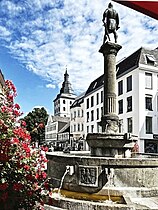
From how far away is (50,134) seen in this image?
92.1 meters

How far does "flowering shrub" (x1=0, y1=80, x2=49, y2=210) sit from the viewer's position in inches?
175

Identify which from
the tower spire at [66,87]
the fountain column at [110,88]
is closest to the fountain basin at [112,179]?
the fountain column at [110,88]

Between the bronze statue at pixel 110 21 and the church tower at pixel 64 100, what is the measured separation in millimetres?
92978

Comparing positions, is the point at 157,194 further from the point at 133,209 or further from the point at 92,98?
the point at 92,98

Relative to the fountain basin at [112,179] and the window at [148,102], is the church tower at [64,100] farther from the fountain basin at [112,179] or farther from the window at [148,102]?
the fountain basin at [112,179]

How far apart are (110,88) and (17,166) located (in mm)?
6708

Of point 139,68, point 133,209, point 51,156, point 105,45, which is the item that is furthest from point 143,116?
point 133,209

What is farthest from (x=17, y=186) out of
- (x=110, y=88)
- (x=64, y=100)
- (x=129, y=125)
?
(x=64, y=100)

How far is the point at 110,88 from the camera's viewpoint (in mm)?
10688

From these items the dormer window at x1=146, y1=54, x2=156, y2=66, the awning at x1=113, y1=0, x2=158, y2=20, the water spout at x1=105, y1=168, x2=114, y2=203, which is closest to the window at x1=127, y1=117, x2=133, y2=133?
the dormer window at x1=146, y1=54, x2=156, y2=66

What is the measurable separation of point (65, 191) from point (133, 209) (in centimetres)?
226

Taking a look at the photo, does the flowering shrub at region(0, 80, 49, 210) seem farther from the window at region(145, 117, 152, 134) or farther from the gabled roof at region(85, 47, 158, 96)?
the gabled roof at region(85, 47, 158, 96)

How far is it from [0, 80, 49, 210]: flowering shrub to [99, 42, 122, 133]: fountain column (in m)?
5.75

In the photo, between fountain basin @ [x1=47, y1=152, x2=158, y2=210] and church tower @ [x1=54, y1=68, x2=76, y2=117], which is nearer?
fountain basin @ [x1=47, y1=152, x2=158, y2=210]
